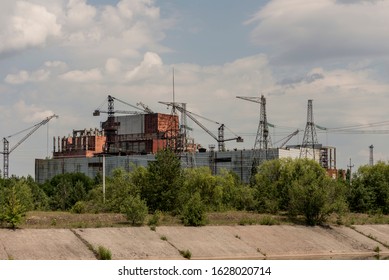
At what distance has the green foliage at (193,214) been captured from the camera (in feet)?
179

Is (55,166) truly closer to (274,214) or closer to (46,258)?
(274,214)

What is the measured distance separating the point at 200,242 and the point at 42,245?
42.5 ft

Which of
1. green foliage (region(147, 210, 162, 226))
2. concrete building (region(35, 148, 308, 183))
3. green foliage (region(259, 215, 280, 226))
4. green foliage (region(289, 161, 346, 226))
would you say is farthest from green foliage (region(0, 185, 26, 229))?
concrete building (region(35, 148, 308, 183))

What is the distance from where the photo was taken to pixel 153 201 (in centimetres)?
6066

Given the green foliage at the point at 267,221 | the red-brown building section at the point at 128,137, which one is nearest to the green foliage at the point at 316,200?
the green foliage at the point at 267,221

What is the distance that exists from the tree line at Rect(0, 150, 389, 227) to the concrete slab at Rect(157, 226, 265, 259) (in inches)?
76.3

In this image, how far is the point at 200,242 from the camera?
5056cm

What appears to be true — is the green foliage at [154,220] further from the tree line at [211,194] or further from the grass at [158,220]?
the tree line at [211,194]

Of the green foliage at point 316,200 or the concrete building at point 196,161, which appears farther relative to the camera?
the concrete building at point 196,161

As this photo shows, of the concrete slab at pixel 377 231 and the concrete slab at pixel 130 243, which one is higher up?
the concrete slab at pixel 130 243

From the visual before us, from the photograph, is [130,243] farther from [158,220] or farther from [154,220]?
[158,220]

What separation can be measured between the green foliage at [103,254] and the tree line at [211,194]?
23.8ft

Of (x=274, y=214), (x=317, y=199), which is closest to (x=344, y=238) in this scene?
(x=317, y=199)

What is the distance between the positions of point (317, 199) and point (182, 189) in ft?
44.6
